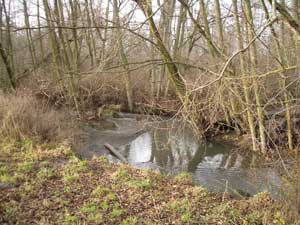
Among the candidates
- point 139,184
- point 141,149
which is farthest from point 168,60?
point 139,184

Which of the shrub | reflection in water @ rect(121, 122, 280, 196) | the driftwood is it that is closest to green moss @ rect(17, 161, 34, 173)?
the shrub

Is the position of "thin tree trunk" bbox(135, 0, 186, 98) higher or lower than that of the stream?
higher

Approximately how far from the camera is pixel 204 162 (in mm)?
9141

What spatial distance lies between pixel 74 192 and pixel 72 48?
10.4 metres

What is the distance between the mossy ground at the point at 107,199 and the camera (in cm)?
503

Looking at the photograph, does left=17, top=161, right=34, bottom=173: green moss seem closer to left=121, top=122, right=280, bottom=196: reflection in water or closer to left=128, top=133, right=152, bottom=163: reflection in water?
left=121, top=122, right=280, bottom=196: reflection in water

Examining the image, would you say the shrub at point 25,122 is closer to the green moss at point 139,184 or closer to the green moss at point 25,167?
the green moss at point 25,167

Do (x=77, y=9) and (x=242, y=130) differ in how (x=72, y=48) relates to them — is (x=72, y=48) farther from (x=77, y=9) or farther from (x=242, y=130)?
(x=242, y=130)

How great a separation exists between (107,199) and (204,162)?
13.6 ft

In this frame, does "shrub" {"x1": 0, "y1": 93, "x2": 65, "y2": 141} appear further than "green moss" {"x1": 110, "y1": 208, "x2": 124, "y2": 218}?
Yes

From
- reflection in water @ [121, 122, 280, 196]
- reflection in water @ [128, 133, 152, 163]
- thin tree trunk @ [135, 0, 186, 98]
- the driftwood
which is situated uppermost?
thin tree trunk @ [135, 0, 186, 98]

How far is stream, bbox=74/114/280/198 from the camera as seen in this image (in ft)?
23.5

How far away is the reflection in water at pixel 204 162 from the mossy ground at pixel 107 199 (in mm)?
880

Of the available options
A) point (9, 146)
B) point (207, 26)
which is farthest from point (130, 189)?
point (207, 26)
